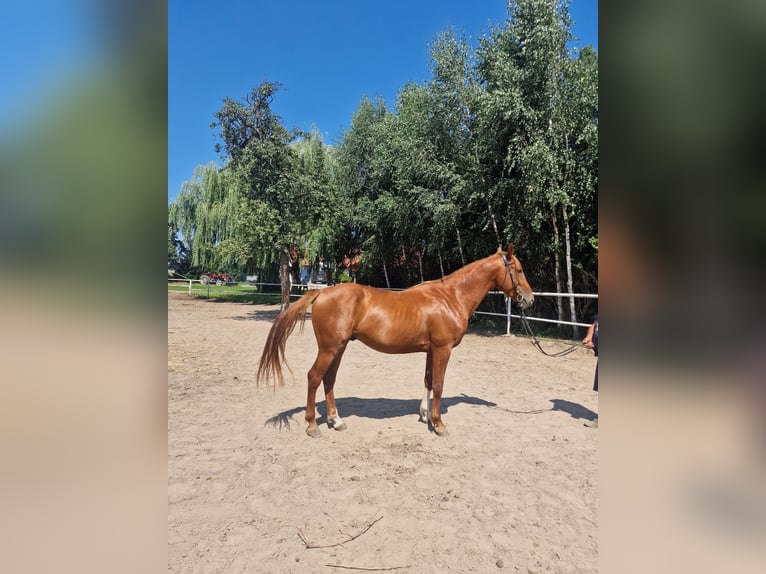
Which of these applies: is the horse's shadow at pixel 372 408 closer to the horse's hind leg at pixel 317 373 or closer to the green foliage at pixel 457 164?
the horse's hind leg at pixel 317 373

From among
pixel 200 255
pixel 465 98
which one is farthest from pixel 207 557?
pixel 200 255

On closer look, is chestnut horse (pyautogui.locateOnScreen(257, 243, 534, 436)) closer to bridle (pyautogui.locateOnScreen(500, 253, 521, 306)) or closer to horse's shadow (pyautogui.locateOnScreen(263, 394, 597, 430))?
bridle (pyautogui.locateOnScreen(500, 253, 521, 306))

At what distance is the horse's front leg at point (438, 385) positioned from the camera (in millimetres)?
3896

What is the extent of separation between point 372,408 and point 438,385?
3.76 ft

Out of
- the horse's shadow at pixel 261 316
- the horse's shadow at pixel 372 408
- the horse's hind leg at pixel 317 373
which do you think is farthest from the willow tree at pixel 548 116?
the horse's shadow at pixel 261 316

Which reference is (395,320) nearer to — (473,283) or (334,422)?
(473,283)

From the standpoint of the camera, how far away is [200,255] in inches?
848

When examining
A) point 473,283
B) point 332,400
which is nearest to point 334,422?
point 332,400

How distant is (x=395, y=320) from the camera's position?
153 inches

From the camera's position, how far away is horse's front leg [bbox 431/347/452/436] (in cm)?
390

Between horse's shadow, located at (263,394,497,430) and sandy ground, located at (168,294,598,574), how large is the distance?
3 cm

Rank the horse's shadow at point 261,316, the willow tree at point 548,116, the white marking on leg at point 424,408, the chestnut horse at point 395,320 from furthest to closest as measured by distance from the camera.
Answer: the horse's shadow at point 261,316
the willow tree at point 548,116
the white marking on leg at point 424,408
the chestnut horse at point 395,320
